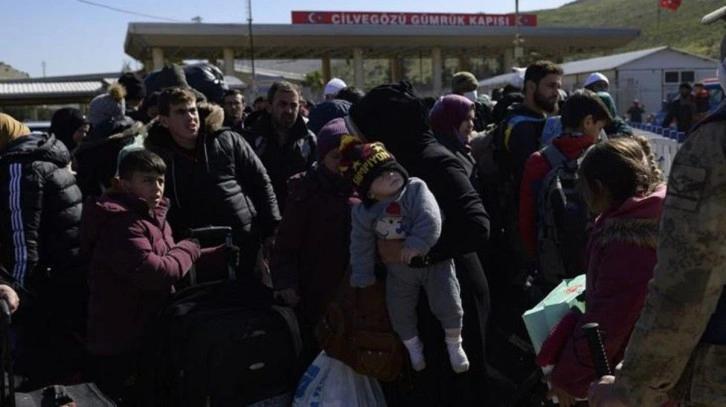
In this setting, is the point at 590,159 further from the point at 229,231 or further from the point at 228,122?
the point at 228,122

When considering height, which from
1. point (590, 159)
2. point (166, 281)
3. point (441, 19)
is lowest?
point (166, 281)

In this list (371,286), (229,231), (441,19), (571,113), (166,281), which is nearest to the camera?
(371,286)

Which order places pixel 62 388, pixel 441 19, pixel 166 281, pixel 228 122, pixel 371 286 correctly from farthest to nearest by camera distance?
pixel 441 19 → pixel 228 122 → pixel 166 281 → pixel 371 286 → pixel 62 388

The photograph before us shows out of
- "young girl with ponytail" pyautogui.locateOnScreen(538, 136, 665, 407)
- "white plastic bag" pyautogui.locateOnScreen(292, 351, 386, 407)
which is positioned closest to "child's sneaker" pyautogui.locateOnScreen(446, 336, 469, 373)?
"white plastic bag" pyautogui.locateOnScreen(292, 351, 386, 407)

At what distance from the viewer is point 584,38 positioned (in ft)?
151

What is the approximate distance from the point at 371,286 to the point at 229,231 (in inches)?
41.3

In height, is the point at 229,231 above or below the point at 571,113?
below

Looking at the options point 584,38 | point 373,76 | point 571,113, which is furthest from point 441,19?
point 373,76

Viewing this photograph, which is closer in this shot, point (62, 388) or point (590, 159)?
point (590, 159)

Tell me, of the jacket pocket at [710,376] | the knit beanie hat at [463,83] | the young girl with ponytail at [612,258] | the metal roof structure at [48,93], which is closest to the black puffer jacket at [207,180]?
the young girl with ponytail at [612,258]

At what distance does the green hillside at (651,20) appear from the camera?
209 feet

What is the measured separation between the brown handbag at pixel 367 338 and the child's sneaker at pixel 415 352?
5 cm

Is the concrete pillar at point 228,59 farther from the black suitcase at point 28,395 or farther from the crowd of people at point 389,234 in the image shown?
the black suitcase at point 28,395

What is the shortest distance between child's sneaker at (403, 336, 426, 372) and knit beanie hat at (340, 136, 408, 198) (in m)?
0.65
